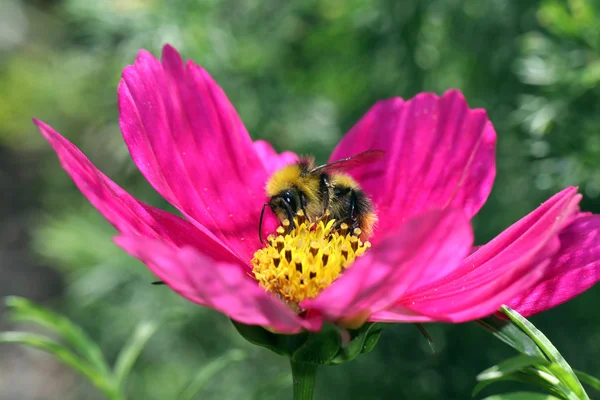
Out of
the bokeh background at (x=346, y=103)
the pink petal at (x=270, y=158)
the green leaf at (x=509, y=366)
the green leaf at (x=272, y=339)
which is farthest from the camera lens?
the bokeh background at (x=346, y=103)

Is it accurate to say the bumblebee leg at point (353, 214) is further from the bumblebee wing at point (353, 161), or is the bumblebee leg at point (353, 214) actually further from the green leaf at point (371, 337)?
the green leaf at point (371, 337)

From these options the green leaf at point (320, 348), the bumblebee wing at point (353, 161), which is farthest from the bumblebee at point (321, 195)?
the green leaf at point (320, 348)

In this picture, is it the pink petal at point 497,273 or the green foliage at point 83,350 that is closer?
the pink petal at point 497,273

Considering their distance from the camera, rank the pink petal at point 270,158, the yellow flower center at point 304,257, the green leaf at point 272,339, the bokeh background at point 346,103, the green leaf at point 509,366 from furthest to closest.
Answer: the bokeh background at point 346,103 → the pink petal at point 270,158 → the yellow flower center at point 304,257 → the green leaf at point 272,339 → the green leaf at point 509,366

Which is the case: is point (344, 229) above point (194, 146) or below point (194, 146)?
below

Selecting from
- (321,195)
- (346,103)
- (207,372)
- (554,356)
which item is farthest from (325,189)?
(346,103)

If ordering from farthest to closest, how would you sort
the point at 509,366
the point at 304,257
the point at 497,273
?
the point at 304,257
the point at 497,273
the point at 509,366

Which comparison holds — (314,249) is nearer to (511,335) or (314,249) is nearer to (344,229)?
(344,229)

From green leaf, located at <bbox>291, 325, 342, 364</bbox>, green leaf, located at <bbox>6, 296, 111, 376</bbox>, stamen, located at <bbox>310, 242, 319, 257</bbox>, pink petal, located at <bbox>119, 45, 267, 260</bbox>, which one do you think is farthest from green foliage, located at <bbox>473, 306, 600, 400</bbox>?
green leaf, located at <bbox>6, 296, 111, 376</bbox>
